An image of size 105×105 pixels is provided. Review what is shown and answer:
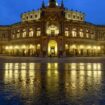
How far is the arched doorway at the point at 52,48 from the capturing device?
90.8 m

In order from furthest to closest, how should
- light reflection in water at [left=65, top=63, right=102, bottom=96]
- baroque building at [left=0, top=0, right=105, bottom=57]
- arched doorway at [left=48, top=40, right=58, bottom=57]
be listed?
1. baroque building at [left=0, top=0, right=105, bottom=57]
2. arched doorway at [left=48, top=40, right=58, bottom=57]
3. light reflection in water at [left=65, top=63, right=102, bottom=96]

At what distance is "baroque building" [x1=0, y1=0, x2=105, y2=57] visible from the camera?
91062 millimetres

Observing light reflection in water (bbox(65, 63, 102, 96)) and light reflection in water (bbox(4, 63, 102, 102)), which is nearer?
light reflection in water (bbox(4, 63, 102, 102))

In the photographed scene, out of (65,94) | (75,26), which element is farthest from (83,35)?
(65,94)

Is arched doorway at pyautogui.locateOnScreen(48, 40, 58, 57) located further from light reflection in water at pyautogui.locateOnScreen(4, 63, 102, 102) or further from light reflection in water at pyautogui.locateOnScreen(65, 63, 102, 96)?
light reflection in water at pyautogui.locateOnScreen(65, 63, 102, 96)

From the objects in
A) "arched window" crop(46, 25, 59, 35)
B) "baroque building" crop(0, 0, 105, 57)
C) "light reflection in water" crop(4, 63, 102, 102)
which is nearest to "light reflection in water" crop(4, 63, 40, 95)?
"light reflection in water" crop(4, 63, 102, 102)

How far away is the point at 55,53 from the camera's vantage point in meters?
91.8

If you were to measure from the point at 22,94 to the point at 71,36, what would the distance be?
86.5 meters

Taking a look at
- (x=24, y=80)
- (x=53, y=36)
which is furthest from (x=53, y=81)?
(x=53, y=36)

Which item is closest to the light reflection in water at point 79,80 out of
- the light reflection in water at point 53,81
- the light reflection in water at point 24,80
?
the light reflection in water at point 53,81

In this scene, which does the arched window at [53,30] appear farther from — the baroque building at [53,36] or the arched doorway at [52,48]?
the arched doorway at [52,48]

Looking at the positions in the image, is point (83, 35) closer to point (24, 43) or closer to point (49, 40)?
point (49, 40)

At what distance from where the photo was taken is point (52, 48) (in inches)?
3612

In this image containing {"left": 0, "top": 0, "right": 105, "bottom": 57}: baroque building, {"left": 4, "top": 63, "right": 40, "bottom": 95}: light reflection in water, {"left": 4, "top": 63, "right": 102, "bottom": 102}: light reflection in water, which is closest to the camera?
{"left": 4, "top": 63, "right": 102, "bottom": 102}: light reflection in water
